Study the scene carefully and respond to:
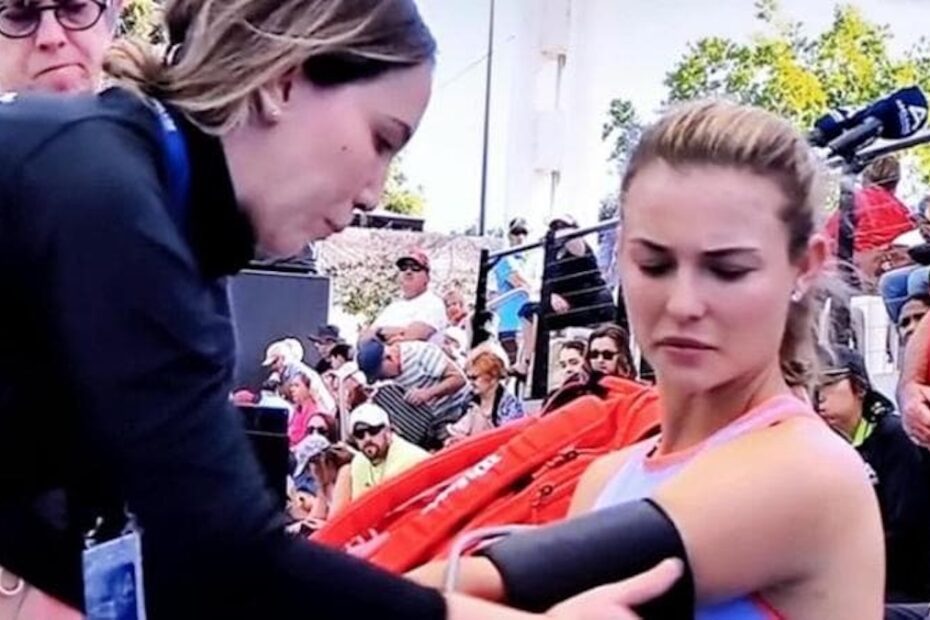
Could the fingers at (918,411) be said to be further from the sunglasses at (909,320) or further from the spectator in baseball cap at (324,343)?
the spectator in baseball cap at (324,343)

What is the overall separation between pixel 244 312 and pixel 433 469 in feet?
30.7

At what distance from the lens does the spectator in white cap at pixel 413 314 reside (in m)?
10.6

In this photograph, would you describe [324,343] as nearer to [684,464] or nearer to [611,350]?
[611,350]

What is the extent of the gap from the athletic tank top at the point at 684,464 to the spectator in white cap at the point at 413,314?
28.4 ft

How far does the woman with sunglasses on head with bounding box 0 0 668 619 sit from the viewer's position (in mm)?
1235

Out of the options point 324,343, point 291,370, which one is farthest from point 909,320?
point 324,343

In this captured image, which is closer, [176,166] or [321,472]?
[176,166]

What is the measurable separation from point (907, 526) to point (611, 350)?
221 centimetres

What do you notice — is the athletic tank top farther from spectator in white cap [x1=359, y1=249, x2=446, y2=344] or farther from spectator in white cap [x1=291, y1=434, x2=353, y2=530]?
spectator in white cap [x1=359, y1=249, x2=446, y2=344]

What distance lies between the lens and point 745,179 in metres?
1.63

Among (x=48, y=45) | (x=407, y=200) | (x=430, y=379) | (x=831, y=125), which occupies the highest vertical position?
(x=48, y=45)

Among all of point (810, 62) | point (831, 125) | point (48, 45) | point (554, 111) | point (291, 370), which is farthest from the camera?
point (810, 62)

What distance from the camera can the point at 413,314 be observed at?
35.4 feet

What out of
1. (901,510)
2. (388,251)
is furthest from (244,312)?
(388,251)
